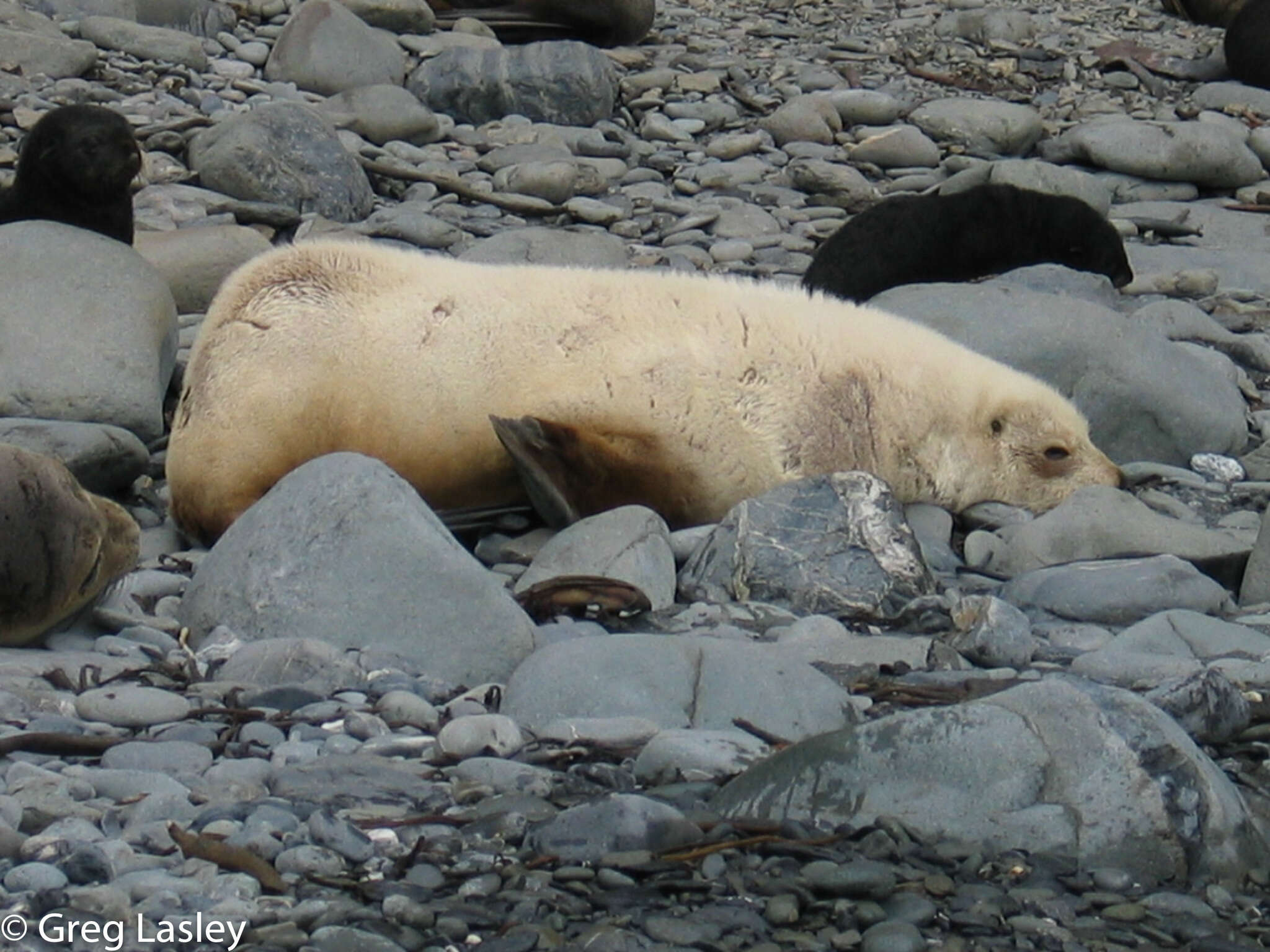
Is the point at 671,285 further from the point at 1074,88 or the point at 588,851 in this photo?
the point at 1074,88

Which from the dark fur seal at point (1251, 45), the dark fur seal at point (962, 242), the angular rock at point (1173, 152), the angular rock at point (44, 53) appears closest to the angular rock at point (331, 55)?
the angular rock at point (44, 53)

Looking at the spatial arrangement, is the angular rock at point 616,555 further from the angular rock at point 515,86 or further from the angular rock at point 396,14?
the angular rock at point 396,14

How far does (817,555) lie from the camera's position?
5141 millimetres

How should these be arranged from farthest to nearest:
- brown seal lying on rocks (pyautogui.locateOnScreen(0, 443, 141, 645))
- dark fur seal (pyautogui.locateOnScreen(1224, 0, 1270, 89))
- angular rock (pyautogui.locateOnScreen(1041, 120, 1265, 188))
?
1. dark fur seal (pyautogui.locateOnScreen(1224, 0, 1270, 89))
2. angular rock (pyautogui.locateOnScreen(1041, 120, 1265, 188))
3. brown seal lying on rocks (pyautogui.locateOnScreen(0, 443, 141, 645))

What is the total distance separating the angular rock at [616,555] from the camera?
16.6 feet

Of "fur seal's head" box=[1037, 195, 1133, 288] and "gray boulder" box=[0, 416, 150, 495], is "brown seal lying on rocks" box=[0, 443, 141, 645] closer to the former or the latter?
"gray boulder" box=[0, 416, 150, 495]

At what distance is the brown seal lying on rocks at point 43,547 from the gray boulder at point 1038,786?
172 cm

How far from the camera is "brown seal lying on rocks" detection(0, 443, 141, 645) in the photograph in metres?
4.15

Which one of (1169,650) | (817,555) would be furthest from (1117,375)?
(1169,650)

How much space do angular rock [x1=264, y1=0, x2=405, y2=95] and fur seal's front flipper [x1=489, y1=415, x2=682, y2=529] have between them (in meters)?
6.38

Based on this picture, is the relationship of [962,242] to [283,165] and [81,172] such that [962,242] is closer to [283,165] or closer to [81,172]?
[283,165]

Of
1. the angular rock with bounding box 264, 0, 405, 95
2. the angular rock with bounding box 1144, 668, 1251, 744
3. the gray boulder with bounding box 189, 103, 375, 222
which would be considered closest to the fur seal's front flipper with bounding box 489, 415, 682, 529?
the angular rock with bounding box 1144, 668, 1251, 744

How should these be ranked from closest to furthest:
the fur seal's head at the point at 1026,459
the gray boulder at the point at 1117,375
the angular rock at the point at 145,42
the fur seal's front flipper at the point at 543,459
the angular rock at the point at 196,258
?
the fur seal's front flipper at the point at 543,459 < the fur seal's head at the point at 1026,459 < the gray boulder at the point at 1117,375 < the angular rock at the point at 196,258 < the angular rock at the point at 145,42

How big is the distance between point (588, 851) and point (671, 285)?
2994 mm
